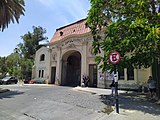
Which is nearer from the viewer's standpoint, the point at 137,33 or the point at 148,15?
the point at 137,33

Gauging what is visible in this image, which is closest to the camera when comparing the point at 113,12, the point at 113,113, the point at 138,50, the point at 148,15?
the point at 113,113

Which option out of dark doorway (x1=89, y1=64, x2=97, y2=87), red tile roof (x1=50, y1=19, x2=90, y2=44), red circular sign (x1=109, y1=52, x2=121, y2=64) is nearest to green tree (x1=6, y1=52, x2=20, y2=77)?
red tile roof (x1=50, y1=19, x2=90, y2=44)

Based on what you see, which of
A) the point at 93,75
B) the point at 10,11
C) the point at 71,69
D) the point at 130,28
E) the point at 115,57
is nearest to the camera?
the point at 115,57

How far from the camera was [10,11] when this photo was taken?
22922mm

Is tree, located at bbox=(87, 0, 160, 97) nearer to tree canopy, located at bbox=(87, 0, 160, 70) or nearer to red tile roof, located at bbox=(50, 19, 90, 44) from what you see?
tree canopy, located at bbox=(87, 0, 160, 70)

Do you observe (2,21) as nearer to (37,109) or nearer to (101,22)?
(101,22)

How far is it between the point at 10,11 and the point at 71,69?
641 inches

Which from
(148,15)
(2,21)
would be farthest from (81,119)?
(2,21)

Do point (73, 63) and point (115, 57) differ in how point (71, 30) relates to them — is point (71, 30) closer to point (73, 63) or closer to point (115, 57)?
point (73, 63)

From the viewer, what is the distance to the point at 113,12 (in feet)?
49.9

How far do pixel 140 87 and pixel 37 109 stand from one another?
14760 millimetres

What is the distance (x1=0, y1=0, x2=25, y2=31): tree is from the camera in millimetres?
21453

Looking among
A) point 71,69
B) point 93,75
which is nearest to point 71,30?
point 71,69

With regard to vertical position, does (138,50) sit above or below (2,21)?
below
